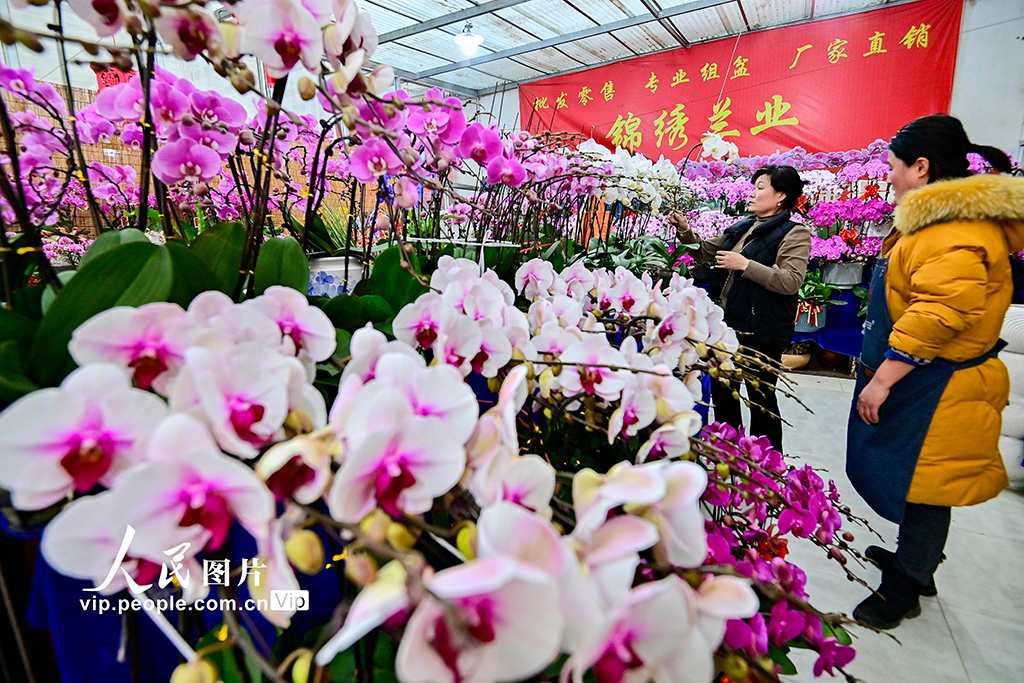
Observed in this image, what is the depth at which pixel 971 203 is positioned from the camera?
1.01m

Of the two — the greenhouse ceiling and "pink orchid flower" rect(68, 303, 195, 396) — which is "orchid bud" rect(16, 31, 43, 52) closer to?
"pink orchid flower" rect(68, 303, 195, 396)

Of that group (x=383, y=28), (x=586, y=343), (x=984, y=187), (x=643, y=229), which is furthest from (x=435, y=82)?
(x=586, y=343)

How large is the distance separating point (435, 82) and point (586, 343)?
242 inches

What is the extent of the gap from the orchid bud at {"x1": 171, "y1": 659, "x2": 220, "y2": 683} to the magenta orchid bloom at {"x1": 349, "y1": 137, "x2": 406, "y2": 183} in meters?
0.39

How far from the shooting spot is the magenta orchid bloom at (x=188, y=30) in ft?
1.01

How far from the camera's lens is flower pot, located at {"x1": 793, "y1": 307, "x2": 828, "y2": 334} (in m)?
3.04

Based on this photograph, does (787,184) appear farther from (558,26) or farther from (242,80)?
(558,26)

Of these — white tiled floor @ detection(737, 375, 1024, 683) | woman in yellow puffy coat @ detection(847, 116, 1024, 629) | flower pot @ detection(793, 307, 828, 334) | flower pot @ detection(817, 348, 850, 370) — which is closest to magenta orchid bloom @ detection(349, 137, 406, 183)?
white tiled floor @ detection(737, 375, 1024, 683)

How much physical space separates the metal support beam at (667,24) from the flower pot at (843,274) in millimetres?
2200

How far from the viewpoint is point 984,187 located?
3.33ft

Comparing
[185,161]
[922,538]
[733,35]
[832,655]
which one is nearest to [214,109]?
[185,161]

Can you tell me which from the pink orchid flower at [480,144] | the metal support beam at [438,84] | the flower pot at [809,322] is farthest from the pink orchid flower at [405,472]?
the metal support beam at [438,84]

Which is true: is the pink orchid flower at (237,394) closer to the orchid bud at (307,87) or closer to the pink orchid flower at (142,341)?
Result: the pink orchid flower at (142,341)

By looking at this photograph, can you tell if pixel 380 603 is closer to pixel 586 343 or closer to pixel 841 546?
pixel 586 343
